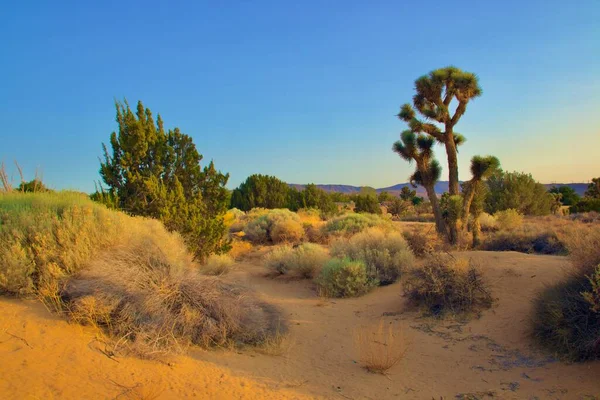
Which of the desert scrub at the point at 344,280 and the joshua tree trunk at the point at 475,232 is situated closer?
the desert scrub at the point at 344,280

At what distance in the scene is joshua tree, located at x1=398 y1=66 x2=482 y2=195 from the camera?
15.4 meters

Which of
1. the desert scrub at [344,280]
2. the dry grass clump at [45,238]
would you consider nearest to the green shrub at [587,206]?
the desert scrub at [344,280]

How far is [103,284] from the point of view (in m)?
5.43

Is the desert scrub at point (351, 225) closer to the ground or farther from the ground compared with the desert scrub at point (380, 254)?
farther from the ground

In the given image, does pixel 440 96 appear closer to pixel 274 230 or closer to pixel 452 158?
pixel 452 158

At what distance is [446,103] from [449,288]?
10254 mm

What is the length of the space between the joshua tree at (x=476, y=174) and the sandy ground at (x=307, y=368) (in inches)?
339

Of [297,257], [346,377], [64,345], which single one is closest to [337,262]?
[297,257]

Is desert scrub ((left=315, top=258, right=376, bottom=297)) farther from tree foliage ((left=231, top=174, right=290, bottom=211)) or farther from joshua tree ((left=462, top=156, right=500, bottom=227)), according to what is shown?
tree foliage ((left=231, top=174, right=290, bottom=211))

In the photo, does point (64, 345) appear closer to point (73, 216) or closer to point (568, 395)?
point (73, 216)

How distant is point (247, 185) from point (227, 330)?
31.0 m

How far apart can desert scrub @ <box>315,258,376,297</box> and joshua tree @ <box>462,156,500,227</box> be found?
727cm

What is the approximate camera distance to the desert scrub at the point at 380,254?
418 inches

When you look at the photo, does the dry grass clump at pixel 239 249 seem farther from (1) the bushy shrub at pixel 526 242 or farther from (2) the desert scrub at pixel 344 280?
(1) the bushy shrub at pixel 526 242
